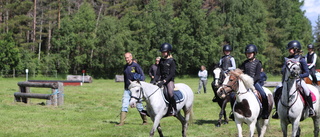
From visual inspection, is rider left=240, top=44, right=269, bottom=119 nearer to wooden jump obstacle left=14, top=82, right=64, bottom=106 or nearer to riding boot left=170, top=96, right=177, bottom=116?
riding boot left=170, top=96, right=177, bottom=116

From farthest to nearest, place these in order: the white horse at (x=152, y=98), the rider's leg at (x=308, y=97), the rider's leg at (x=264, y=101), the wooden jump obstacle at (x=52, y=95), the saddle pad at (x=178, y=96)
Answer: the wooden jump obstacle at (x=52, y=95)
the saddle pad at (x=178, y=96)
the rider's leg at (x=264, y=101)
the white horse at (x=152, y=98)
the rider's leg at (x=308, y=97)

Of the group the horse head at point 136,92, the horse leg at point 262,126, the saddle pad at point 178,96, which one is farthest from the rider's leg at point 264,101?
the horse head at point 136,92

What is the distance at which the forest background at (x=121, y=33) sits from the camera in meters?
52.6

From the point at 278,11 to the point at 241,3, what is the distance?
1212 cm

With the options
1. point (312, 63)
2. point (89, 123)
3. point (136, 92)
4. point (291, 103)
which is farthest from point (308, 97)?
point (89, 123)

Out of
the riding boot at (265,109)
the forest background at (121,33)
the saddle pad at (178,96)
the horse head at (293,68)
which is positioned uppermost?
the forest background at (121,33)

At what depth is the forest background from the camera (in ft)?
173

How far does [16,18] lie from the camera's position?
171 ft

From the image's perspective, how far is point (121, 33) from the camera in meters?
56.3

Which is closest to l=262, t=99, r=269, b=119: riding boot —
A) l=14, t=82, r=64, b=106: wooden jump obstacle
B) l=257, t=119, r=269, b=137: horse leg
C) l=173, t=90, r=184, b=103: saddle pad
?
l=257, t=119, r=269, b=137: horse leg

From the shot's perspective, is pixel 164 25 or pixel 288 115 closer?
pixel 288 115

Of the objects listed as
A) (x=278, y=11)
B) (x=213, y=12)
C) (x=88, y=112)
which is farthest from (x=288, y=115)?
(x=278, y=11)

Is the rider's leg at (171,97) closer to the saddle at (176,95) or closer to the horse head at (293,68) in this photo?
the saddle at (176,95)

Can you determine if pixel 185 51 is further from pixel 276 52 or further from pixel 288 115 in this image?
pixel 288 115
